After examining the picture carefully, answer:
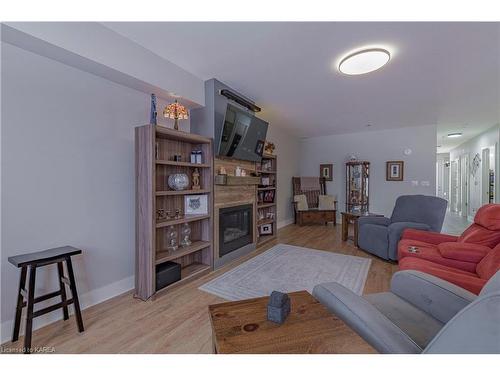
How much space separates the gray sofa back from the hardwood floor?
4.17 ft

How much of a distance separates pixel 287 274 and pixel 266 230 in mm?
1935

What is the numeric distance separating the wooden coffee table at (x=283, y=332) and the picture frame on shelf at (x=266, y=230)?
348 cm

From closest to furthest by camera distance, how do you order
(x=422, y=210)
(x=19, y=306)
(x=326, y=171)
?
1. (x=19, y=306)
2. (x=422, y=210)
3. (x=326, y=171)

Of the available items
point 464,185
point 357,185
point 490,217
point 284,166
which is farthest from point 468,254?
point 464,185

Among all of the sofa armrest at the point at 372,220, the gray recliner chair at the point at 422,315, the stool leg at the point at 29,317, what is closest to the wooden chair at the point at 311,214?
the sofa armrest at the point at 372,220

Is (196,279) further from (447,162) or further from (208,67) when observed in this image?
(447,162)

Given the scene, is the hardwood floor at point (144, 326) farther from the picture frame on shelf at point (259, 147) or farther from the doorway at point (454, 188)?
the doorway at point (454, 188)

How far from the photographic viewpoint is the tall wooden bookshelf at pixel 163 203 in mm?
2277

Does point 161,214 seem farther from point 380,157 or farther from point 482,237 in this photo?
point 380,157

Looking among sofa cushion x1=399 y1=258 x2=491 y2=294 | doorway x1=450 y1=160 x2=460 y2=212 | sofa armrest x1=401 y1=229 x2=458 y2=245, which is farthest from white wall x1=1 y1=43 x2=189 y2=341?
doorway x1=450 y1=160 x2=460 y2=212

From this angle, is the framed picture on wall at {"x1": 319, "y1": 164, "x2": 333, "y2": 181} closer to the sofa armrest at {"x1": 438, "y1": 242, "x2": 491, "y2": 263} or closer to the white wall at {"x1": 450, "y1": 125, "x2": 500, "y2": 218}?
the white wall at {"x1": 450, "y1": 125, "x2": 500, "y2": 218}

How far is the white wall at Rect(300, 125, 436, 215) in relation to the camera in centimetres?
530

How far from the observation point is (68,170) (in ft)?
6.70

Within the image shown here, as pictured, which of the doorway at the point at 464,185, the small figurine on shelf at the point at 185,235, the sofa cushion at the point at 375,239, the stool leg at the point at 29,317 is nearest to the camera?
the stool leg at the point at 29,317
